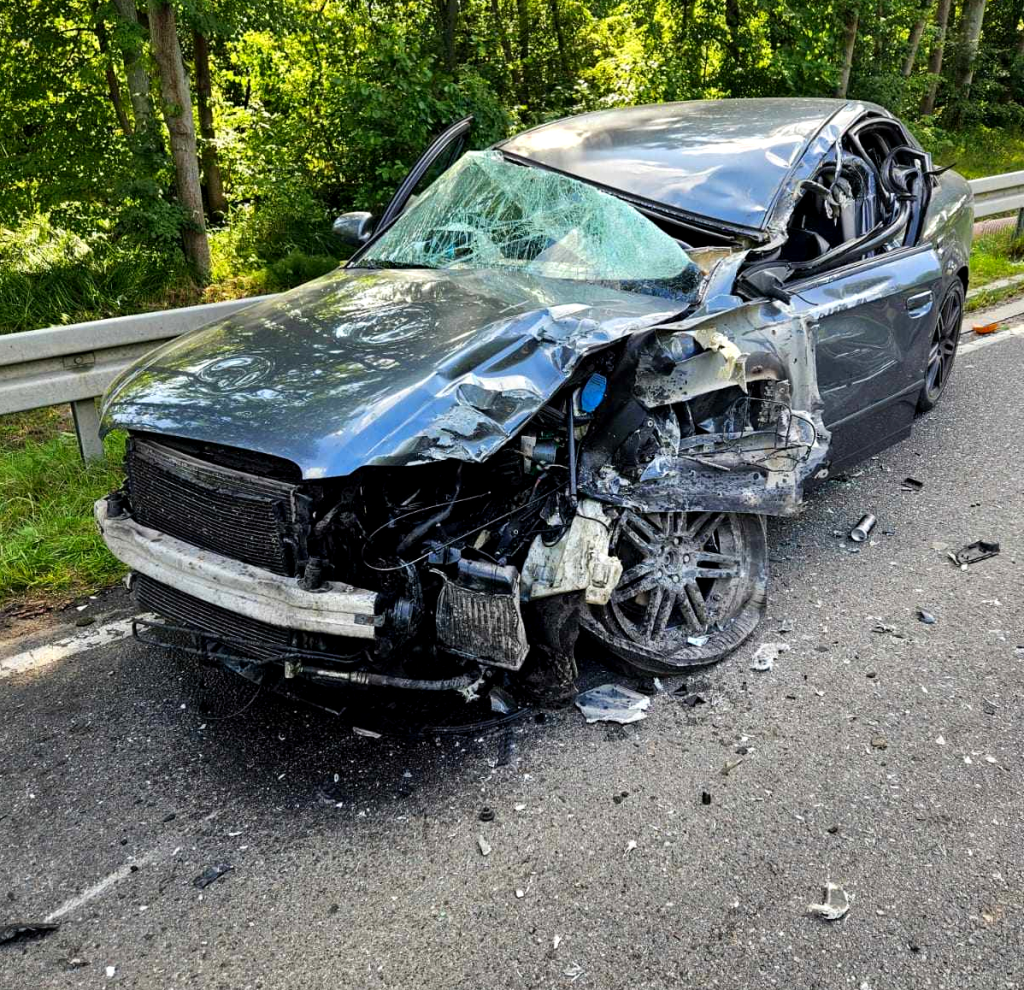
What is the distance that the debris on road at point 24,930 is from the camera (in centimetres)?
234

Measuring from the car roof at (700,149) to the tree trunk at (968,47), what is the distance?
16.7 meters

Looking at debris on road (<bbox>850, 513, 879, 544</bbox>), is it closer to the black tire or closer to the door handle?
the door handle

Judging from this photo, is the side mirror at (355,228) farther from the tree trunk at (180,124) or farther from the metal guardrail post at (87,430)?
the tree trunk at (180,124)

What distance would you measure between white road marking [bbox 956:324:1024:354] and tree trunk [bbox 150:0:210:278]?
A: 6.46 meters

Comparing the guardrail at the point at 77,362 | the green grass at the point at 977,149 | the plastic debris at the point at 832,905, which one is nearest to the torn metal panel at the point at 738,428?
the plastic debris at the point at 832,905

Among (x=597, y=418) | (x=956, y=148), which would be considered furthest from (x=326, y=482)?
(x=956, y=148)

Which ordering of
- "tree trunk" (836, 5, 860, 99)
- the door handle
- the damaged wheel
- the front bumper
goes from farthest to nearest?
"tree trunk" (836, 5, 860, 99)
the door handle
the damaged wheel
the front bumper

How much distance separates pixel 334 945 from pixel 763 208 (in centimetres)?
305

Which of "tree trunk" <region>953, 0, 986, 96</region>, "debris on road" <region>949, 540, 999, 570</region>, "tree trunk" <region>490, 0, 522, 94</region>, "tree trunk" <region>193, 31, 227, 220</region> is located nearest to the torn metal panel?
"debris on road" <region>949, 540, 999, 570</region>

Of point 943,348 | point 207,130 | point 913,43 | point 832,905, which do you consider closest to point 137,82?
point 207,130

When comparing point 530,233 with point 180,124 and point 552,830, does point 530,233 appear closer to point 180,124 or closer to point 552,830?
point 552,830

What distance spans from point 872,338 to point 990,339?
3703 millimetres

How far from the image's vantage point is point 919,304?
4535 millimetres

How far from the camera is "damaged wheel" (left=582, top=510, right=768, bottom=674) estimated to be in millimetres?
3193
